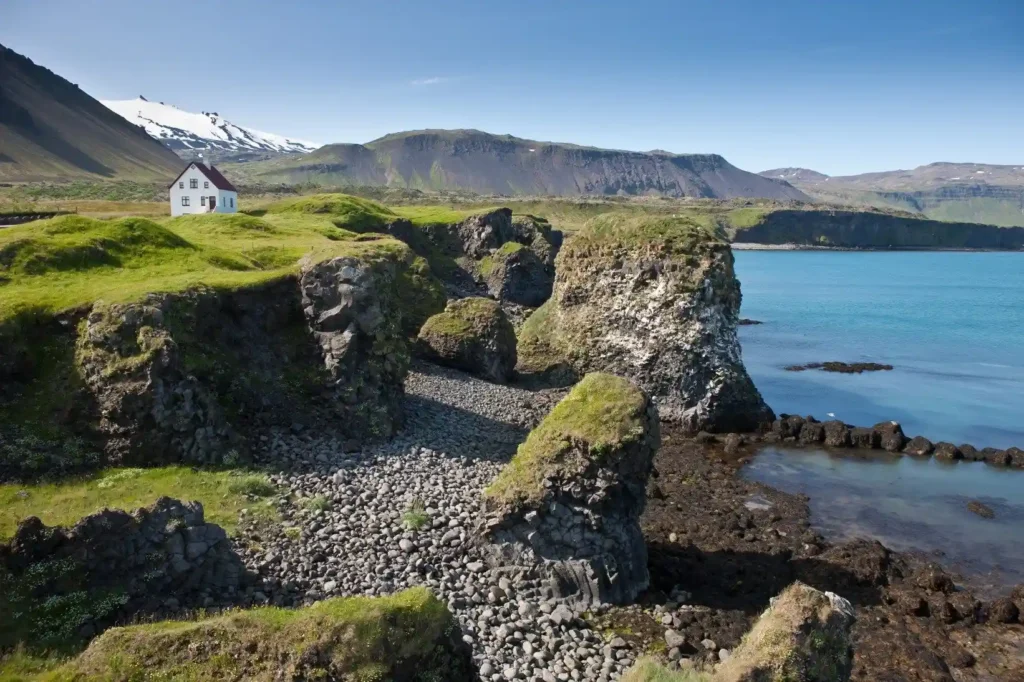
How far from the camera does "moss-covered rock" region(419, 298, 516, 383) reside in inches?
1646

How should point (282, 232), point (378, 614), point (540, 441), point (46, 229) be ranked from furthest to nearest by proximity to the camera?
point (282, 232), point (46, 229), point (540, 441), point (378, 614)

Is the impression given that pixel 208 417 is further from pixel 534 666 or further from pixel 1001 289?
pixel 1001 289

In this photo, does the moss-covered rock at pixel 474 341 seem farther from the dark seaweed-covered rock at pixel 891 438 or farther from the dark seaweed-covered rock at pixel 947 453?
the dark seaweed-covered rock at pixel 947 453

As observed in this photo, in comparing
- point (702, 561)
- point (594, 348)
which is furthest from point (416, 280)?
point (702, 561)

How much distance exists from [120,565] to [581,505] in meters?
11.7

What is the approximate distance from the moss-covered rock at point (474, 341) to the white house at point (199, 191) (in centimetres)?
3580

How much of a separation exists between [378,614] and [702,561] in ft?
48.7

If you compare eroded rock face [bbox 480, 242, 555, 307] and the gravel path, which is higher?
eroded rock face [bbox 480, 242, 555, 307]

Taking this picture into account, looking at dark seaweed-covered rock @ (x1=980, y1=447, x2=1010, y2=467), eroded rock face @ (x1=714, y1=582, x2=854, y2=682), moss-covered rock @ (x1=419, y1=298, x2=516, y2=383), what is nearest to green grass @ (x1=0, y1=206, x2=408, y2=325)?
moss-covered rock @ (x1=419, y1=298, x2=516, y2=383)

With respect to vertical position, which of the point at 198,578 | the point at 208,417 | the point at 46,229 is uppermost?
the point at 46,229

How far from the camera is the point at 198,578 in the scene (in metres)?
16.2

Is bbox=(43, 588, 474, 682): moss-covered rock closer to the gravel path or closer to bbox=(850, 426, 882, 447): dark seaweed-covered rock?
the gravel path

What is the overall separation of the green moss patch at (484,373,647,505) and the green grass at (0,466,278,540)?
7.14 m

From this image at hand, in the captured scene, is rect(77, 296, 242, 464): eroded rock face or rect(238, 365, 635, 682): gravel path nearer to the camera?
rect(238, 365, 635, 682): gravel path
